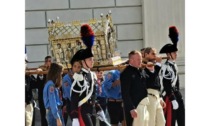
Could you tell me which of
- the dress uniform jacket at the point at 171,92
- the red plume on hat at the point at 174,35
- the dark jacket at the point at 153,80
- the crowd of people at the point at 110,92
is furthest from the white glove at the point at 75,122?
the red plume on hat at the point at 174,35

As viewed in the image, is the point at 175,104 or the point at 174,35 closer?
the point at 175,104

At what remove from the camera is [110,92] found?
307 inches

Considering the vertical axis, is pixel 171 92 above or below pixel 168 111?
above

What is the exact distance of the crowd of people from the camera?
673 cm

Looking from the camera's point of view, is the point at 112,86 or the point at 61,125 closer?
the point at 61,125

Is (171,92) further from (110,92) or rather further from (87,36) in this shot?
(87,36)

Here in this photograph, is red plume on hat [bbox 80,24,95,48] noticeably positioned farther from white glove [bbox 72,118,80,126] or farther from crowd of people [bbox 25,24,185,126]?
white glove [bbox 72,118,80,126]

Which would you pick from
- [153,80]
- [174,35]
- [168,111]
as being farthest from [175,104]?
[174,35]

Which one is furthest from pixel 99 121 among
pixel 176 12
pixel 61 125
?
pixel 176 12

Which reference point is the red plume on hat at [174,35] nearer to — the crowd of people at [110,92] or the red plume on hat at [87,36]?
the crowd of people at [110,92]

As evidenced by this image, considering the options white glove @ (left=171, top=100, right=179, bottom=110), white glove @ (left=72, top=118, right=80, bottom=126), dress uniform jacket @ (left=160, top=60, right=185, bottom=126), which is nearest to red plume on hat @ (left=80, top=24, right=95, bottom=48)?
white glove @ (left=72, top=118, right=80, bottom=126)
